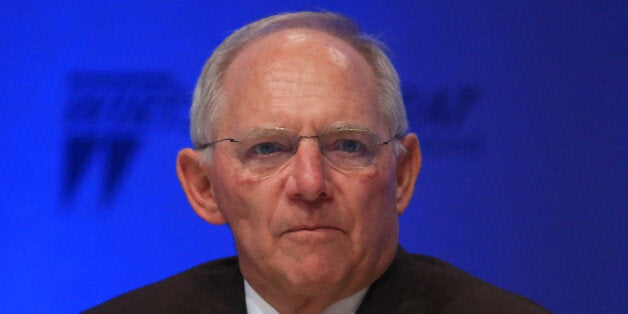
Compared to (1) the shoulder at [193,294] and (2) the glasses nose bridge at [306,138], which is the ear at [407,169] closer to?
(2) the glasses nose bridge at [306,138]

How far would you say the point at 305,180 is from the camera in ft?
6.88

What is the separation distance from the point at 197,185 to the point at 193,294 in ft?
1.13

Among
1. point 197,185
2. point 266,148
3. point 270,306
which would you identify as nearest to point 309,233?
point 266,148

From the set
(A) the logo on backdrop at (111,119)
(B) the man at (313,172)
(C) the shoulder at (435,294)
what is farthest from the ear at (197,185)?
(A) the logo on backdrop at (111,119)

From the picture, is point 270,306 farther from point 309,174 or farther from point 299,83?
point 299,83

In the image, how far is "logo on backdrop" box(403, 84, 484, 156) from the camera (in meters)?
3.18

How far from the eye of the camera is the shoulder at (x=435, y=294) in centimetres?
229

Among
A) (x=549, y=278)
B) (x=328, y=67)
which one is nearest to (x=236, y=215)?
(x=328, y=67)

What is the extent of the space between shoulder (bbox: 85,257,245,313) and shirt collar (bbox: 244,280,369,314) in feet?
0.11

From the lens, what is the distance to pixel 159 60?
3289 millimetres

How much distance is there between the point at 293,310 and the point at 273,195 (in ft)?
1.03

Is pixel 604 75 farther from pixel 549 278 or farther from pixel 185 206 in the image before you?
pixel 185 206

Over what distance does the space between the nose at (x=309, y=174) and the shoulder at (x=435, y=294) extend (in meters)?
0.35

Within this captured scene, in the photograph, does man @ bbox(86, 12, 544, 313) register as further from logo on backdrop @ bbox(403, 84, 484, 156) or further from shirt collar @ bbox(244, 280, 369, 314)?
logo on backdrop @ bbox(403, 84, 484, 156)
